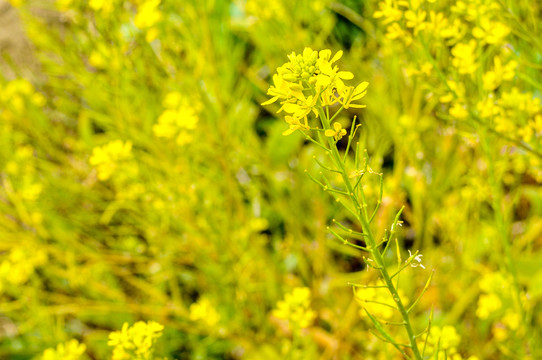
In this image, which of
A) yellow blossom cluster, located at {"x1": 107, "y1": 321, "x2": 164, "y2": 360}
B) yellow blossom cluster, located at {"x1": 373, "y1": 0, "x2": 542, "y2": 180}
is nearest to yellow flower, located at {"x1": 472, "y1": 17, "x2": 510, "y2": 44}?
yellow blossom cluster, located at {"x1": 373, "y1": 0, "x2": 542, "y2": 180}

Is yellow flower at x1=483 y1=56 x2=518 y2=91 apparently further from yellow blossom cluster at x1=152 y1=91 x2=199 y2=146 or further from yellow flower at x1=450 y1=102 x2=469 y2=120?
yellow blossom cluster at x1=152 y1=91 x2=199 y2=146

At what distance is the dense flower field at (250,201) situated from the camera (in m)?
1.10

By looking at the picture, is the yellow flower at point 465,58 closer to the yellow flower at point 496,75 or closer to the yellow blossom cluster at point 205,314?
the yellow flower at point 496,75

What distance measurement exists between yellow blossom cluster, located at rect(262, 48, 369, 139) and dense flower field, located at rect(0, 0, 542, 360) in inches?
15.7

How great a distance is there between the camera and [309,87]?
46cm

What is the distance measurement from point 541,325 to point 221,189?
88 cm

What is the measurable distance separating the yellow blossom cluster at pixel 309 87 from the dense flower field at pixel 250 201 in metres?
0.40

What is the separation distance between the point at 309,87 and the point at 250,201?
1181 mm

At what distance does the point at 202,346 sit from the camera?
138 cm

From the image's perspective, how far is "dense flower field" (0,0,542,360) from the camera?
110 centimetres

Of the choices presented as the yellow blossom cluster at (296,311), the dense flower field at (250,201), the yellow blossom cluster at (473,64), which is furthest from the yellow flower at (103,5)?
the yellow blossom cluster at (296,311)

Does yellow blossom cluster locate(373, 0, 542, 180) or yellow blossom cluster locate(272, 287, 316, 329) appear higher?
yellow blossom cluster locate(373, 0, 542, 180)

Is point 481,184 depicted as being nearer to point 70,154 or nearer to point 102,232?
point 102,232

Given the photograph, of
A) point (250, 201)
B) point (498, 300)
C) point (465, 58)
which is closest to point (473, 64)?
point (465, 58)
